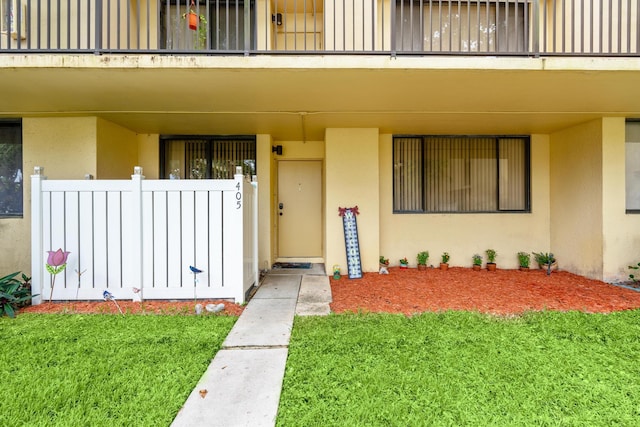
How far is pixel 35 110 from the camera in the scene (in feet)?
16.0

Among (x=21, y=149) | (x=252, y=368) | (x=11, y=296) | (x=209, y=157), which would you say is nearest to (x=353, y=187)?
(x=209, y=157)

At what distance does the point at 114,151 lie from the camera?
563 centimetres

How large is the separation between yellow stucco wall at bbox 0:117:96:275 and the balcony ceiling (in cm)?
20

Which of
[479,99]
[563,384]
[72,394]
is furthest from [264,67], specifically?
[563,384]

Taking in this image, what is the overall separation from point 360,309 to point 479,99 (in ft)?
10.5

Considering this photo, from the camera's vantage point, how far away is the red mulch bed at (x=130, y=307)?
12.6 feet

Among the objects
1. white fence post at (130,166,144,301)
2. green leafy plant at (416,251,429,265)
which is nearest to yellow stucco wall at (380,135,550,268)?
green leafy plant at (416,251,429,265)

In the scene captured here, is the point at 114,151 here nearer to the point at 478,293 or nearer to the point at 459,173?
the point at 478,293

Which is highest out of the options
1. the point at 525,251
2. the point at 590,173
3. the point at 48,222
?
A: the point at 590,173

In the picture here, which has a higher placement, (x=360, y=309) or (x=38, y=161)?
(x=38, y=161)

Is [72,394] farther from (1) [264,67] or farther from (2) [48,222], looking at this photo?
(1) [264,67]

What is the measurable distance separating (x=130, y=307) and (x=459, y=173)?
6071 mm

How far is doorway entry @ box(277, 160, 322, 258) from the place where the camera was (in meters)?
7.06

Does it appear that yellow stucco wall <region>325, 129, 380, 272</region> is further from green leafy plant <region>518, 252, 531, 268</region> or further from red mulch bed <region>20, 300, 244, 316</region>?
green leafy plant <region>518, 252, 531, 268</region>
